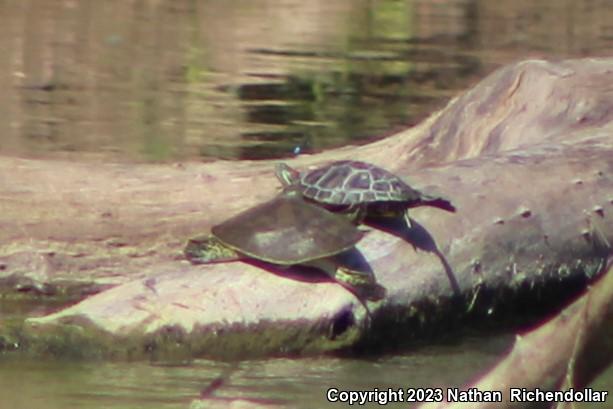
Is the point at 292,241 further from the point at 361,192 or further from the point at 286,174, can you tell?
the point at 286,174

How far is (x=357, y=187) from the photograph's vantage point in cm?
620

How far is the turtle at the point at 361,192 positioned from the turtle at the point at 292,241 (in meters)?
0.07

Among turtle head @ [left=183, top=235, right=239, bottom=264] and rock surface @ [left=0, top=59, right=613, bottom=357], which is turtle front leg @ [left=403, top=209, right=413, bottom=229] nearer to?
rock surface @ [left=0, top=59, right=613, bottom=357]

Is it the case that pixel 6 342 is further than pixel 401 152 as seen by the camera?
No

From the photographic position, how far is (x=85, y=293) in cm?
672

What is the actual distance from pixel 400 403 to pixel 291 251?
82 cm

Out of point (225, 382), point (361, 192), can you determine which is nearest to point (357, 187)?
point (361, 192)

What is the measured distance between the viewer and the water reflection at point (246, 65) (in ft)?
34.3

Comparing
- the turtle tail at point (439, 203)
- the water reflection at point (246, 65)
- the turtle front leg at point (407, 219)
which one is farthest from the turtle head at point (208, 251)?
the water reflection at point (246, 65)

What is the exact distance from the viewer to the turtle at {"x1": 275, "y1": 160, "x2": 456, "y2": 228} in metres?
6.01

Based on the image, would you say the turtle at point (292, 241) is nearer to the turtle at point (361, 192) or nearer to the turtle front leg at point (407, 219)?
the turtle at point (361, 192)

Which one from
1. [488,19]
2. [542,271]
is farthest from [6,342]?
[488,19]

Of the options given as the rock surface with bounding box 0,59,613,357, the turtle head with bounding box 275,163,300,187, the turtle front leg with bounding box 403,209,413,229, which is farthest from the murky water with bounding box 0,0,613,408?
the turtle head with bounding box 275,163,300,187

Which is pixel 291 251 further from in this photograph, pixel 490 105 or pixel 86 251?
pixel 490 105
